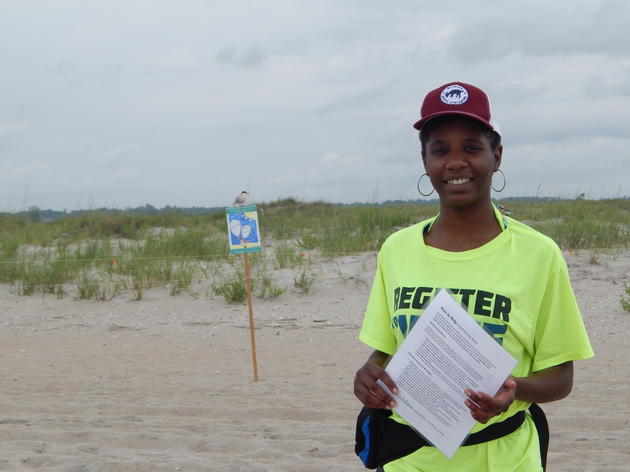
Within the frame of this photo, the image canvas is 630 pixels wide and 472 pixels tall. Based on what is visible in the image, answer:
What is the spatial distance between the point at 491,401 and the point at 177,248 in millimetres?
12672

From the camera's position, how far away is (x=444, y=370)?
6.53 ft

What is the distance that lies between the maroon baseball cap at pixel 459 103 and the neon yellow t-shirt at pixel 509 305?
0.91ft

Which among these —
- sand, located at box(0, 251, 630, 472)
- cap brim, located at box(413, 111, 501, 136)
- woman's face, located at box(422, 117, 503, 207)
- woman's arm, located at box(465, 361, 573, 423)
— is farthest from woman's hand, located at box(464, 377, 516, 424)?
sand, located at box(0, 251, 630, 472)

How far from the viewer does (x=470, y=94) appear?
2133 mm

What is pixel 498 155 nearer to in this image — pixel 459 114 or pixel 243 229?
pixel 459 114

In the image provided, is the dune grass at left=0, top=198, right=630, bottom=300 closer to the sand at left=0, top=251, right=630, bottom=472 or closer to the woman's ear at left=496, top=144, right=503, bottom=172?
the sand at left=0, top=251, right=630, bottom=472

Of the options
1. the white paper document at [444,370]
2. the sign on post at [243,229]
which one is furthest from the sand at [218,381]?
the white paper document at [444,370]

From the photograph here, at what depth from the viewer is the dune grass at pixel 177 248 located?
39.8 feet

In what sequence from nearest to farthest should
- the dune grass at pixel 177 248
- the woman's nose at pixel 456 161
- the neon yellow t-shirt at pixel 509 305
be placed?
the neon yellow t-shirt at pixel 509 305 → the woman's nose at pixel 456 161 → the dune grass at pixel 177 248

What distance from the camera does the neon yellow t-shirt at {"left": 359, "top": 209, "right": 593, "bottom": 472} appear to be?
204 cm

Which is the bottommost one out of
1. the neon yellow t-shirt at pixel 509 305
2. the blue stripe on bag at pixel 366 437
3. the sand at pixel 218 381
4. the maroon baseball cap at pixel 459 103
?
the sand at pixel 218 381

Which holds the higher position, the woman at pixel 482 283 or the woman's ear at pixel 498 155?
the woman's ear at pixel 498 155

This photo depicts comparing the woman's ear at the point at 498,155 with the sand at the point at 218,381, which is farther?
the sand at the point at 218,381

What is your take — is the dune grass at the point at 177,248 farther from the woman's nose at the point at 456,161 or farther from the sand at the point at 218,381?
the woman's nose at the point at 456,161
